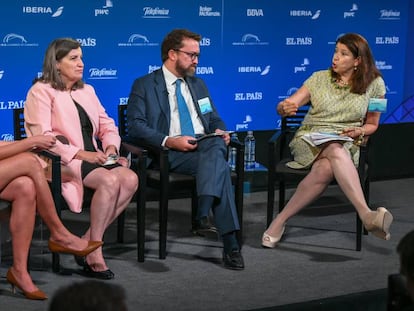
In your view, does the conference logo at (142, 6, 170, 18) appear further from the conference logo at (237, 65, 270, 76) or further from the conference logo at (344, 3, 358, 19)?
the conference logo at (344, 3, 358, 19)

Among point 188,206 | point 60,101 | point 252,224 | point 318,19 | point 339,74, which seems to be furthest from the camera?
point 318,19

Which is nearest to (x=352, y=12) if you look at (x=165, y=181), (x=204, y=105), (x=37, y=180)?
(x=204, y=105)

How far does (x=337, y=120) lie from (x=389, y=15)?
2047mm

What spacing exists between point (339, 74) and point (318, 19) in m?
1.52

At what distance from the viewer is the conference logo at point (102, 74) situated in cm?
566

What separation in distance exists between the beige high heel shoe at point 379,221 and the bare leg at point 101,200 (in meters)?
1.31

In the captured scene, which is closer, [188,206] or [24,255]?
[24,255]

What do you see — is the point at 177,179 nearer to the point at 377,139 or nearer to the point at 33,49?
the point at 33,49

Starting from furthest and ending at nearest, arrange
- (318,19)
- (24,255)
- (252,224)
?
(318,19), (252,224), (24,255)

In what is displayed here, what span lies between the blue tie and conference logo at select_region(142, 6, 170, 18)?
43.4 inches

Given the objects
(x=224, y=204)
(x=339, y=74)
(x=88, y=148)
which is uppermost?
(x=339, y=74)

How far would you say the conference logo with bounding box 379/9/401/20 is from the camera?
22.2 feet

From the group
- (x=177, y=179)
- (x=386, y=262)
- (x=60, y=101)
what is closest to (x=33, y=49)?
(x=60, y=101)

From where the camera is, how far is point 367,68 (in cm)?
501
